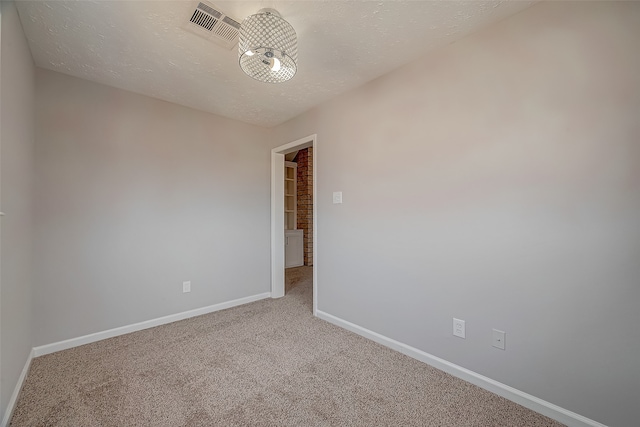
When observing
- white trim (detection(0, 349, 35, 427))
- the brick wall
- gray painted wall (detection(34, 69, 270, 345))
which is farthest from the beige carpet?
the brick wall

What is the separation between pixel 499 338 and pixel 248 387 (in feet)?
5.40

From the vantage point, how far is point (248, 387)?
1.71 m

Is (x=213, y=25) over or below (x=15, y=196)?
over

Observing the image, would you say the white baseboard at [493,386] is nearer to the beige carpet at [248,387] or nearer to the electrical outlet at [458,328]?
the beige carpet at [248,387]

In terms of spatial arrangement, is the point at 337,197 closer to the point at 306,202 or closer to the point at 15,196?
the point at 15,196

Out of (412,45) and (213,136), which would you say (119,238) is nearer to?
(213,136)

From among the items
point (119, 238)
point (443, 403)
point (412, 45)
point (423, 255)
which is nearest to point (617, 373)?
point (443, 403)

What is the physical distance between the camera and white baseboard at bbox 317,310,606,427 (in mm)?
1396

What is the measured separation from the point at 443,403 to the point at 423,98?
82.5 inches

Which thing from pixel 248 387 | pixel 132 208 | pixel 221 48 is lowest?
pixel 248 387

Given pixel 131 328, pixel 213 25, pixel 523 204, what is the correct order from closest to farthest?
pixel 523 204, pixel 213 25, pixel 131 328

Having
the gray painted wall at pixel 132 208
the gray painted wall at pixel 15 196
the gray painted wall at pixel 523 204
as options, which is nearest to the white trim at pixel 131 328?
the gray painted wall at pixel 132 208

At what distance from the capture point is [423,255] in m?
2.03

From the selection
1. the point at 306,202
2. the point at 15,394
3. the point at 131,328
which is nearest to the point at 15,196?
the point at 15,394
